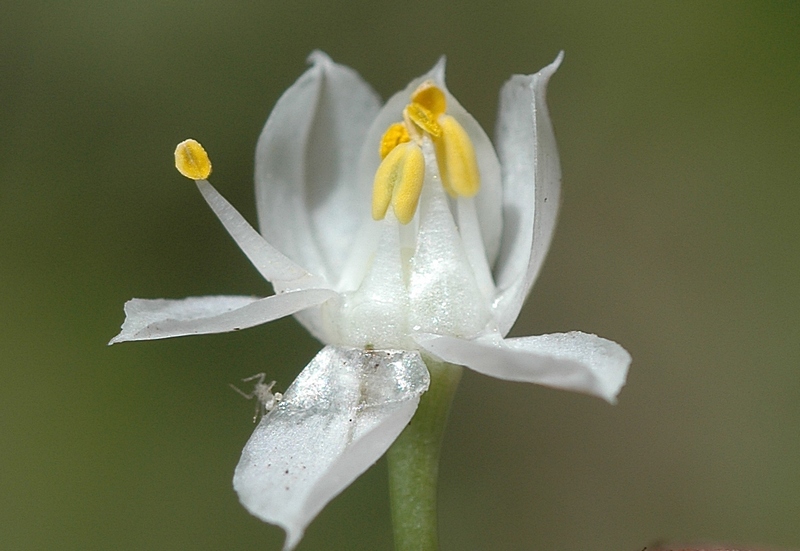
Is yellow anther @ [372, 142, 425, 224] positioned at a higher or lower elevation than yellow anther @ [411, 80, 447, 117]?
lower

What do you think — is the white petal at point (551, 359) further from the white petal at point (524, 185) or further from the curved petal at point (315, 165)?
the curved petal at point (315, 165)

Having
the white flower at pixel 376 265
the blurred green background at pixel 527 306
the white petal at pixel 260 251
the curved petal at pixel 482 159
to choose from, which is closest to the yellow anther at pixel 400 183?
the white flower at pixel 376 265

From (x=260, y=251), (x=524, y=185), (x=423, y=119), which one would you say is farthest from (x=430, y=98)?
(x=260, y=251)

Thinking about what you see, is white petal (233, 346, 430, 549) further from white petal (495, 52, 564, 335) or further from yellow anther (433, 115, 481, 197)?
yellow anther (433, 115, 481, 197)

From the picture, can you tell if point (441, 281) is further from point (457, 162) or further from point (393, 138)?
point (393, 138)

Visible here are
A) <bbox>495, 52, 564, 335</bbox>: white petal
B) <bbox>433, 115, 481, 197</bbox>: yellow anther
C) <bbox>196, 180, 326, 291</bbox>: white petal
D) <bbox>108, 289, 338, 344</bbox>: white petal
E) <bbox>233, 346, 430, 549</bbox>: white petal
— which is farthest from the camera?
<bbox>433, 115, 481, 197</bbox>: yellow anther

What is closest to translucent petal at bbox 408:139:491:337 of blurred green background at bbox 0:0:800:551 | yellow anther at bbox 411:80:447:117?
yellow anther at bbox 411:80:447:117

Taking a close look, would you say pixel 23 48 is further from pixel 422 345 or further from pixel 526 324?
pixel 422 345
